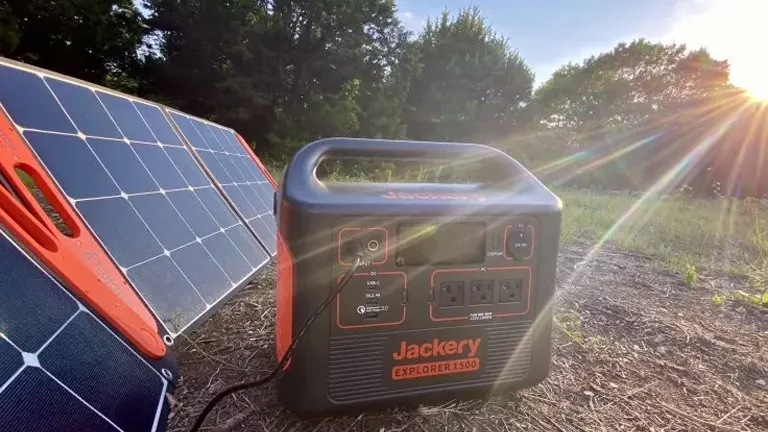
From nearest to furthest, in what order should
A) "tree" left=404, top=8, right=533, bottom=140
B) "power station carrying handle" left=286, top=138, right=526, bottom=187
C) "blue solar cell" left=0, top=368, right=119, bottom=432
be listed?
1. "blue solar cell" left=0, top=368, right=119, bottom=432
2. "power station carrying handle" left=286, top=138, right=526, bottom=187
3. "tree" left=404, top=8, right=533, bottom=140

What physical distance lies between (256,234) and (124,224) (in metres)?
1.15

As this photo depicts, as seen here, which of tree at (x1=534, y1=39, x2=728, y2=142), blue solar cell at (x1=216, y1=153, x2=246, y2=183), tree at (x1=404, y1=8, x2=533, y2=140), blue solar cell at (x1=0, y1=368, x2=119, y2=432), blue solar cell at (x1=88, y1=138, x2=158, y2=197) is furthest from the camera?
tree at (x1=534, y1=39, x2=728, y2=142)

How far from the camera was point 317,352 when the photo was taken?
46.9 inches

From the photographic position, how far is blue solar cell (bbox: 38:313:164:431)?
99cm

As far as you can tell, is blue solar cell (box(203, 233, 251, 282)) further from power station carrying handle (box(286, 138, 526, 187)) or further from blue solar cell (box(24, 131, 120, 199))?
power station carrying handle (box(286, 138, 526, 187))

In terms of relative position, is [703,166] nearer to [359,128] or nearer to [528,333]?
[359,128]

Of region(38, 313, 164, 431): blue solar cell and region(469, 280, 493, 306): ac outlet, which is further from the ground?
region(469, 280, 493, 306): ac outlet

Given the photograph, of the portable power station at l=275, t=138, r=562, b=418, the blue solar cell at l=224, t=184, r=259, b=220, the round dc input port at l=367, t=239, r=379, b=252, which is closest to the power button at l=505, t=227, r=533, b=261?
the portable power station at l=275, t=138, r=562, b=418

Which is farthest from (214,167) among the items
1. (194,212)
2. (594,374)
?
(594,374)

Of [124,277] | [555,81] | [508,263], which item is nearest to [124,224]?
[124,277]

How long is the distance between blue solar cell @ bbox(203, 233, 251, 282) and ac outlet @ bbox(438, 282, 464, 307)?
143cm

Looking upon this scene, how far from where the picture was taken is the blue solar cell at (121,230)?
1678 mm

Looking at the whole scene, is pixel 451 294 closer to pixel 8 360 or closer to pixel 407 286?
pixel 407 286

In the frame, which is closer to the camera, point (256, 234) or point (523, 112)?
point (256, 234)
